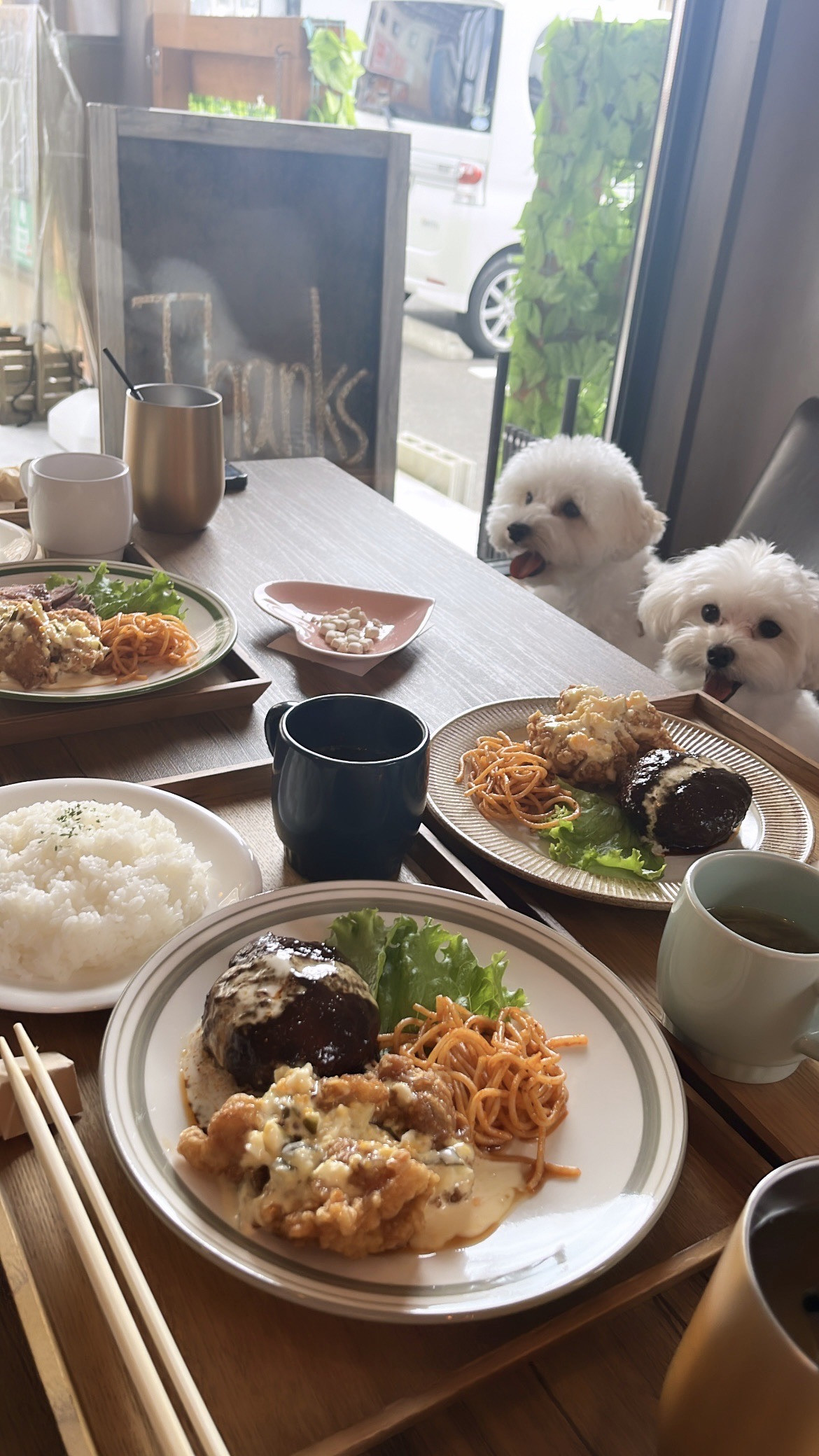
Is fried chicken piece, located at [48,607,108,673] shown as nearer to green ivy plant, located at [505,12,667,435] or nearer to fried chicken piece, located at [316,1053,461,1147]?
fried chicken piece, located at [316,1053,461,1147]

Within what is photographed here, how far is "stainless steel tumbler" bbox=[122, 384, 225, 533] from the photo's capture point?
64.7 inches

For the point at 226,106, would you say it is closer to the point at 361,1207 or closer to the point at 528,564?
the point at 528,564

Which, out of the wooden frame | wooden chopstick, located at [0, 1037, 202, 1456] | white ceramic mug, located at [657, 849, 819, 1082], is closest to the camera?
wooden chopstick, located at [0, 1037, 202, 1456]

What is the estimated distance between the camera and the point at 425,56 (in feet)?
9.46

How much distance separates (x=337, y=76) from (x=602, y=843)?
8.80ft

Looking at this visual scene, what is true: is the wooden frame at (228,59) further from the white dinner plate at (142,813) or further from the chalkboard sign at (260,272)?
the white dinner plate at (142,813)

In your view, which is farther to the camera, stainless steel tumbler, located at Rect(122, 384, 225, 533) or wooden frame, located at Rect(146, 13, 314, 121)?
wooden frame, located at Rect(146, 13, 314, 121)

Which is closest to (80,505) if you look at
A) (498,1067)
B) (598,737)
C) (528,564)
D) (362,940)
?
(598,737)

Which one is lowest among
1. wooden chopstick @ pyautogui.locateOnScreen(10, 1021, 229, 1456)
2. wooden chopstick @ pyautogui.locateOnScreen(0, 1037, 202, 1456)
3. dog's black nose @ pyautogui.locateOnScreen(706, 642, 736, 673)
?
dog's black nose @ pyautogui.locateOnScreen(706, 642, 736, 673)

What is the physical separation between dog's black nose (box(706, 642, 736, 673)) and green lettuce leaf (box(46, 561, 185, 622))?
1.17 m

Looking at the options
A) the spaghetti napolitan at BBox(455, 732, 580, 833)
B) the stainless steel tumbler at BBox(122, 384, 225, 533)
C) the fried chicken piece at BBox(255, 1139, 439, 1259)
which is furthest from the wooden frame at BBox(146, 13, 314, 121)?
the fried chicken piece at BBox(255, 1139, 439, 1259)

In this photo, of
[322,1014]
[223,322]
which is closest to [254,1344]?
[322,1014]

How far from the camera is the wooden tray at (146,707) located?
44.2 inches

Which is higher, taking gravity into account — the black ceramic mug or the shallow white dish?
the black ceramic mug
